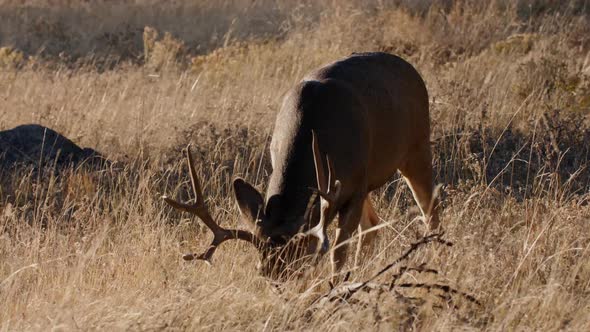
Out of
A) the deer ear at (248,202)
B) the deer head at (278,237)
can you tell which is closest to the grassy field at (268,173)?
the deer head at (278,237)

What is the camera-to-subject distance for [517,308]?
5371mm

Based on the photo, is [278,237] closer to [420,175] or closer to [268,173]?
[420,175]

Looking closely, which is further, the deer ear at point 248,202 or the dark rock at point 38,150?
the dark rock at point 38,150

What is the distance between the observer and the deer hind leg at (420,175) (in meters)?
8.40

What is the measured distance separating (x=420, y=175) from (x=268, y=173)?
Answer: 1.90 metres

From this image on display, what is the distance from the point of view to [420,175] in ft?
27.8

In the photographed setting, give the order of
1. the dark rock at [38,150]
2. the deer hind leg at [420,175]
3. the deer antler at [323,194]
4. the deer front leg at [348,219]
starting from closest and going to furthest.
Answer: the deer antler at [323,194]
the deer front leg at [348,219]
the deer hind leg at [420,175]
the dark rock at [38,150]

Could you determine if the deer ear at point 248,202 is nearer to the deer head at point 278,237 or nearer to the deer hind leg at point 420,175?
the deer head at point 278,237

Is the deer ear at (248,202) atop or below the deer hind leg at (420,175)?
atop

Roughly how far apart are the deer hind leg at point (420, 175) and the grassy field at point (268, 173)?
0.74ft

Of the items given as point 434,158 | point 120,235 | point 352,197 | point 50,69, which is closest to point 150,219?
point 120,235

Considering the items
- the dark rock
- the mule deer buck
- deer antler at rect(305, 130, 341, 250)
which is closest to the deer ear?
the mule deer buck

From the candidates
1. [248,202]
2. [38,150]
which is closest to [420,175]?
[248,202]

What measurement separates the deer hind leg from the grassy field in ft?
0.74
